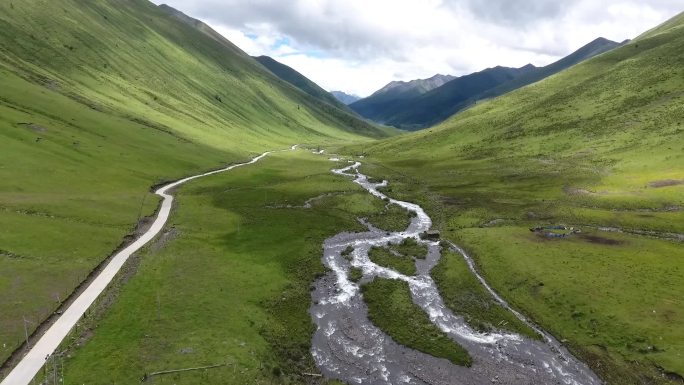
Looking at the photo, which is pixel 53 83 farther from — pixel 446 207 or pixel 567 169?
pixel 567 169

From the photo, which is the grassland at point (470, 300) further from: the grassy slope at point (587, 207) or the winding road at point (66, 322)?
the winding road at point (66, 322)

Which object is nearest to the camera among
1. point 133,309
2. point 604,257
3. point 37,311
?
point 37,311

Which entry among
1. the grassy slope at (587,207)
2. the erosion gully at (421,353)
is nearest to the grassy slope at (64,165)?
the erosion gully at (421,353)

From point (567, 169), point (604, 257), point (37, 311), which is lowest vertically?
point (37, 311)

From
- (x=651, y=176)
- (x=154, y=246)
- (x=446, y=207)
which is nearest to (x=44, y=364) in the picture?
(x=154, y=246)

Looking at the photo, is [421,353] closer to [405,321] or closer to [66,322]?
[405,321]

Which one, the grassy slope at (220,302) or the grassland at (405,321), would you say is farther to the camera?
the grassland at (405,321)

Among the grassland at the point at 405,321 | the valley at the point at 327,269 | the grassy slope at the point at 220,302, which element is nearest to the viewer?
the grassy slope at the point at 220,302

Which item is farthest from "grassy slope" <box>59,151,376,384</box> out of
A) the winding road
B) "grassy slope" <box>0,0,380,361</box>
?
"grassy slope" <box>0,0,380,361</box>
